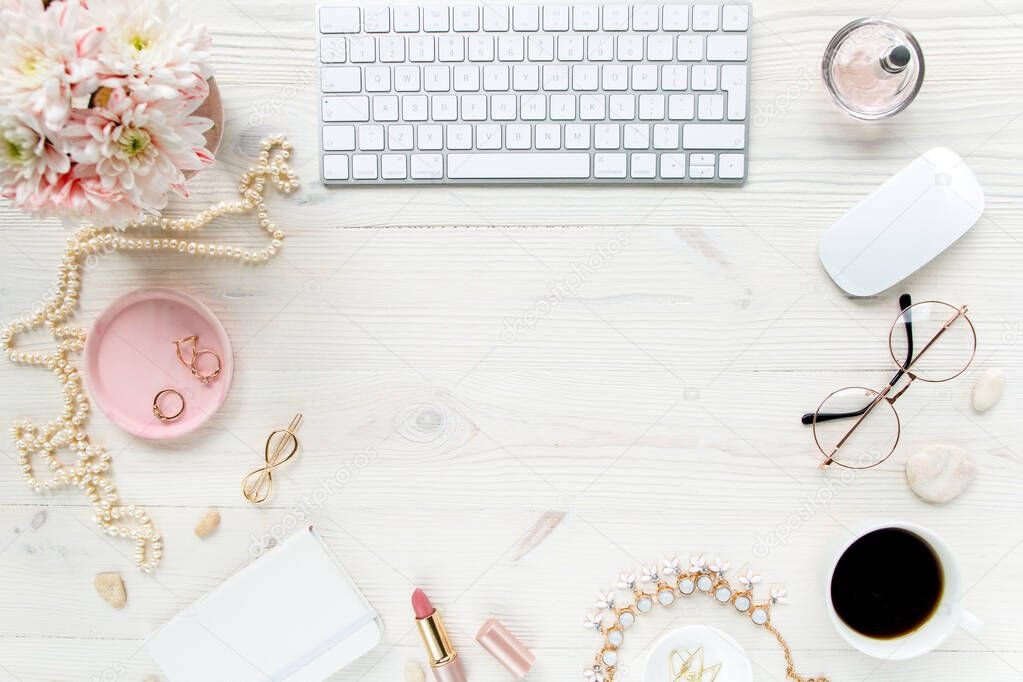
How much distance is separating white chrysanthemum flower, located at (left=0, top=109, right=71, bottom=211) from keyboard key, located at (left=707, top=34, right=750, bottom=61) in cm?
56

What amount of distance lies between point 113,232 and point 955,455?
866mm

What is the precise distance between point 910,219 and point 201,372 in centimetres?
70

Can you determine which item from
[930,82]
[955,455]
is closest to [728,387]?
[955,455]

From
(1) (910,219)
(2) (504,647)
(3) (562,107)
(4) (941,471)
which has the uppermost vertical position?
(3) (562,107)

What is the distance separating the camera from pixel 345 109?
0.69m

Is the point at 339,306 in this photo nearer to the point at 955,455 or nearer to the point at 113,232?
the point at 113,232

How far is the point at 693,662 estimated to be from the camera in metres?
0.71

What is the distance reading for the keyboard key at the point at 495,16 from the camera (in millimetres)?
688

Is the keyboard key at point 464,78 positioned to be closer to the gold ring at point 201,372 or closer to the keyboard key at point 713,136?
the keyboard key at point 713,136

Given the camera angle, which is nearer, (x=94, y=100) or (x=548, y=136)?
(x=94, y=100)

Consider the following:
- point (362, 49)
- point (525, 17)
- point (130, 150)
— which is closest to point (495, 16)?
point (525, 17)

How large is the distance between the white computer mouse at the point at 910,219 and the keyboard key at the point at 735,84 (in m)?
0.15

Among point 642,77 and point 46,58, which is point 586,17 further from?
point 46,58

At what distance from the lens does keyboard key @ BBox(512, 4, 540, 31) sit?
69cm
